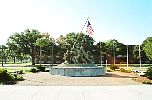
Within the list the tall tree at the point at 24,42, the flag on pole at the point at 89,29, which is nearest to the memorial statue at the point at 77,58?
the flag on pole at the point at 89,29

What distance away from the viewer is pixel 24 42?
92.1 m

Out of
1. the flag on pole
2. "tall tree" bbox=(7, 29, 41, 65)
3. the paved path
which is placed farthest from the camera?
"tall tree" bbox=(7, 29, 41, 65)

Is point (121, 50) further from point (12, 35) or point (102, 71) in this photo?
point (102, 71)

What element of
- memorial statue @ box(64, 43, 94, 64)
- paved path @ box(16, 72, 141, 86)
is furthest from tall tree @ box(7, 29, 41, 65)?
paved path @ box(16, 72, 141, 86)

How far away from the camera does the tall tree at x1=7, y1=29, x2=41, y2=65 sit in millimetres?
91875

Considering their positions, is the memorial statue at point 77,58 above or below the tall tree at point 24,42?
below

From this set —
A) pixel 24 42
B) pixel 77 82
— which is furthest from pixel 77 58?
pixel 24 42

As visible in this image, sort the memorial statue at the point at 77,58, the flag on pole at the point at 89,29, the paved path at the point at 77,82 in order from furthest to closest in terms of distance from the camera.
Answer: the memorial statue at the point at 77,58
the flag on pole at the point at 89,29
the paved path at the point at 77,82

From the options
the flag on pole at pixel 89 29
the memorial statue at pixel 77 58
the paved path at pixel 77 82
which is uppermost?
the flag on pole at pixel 89 29

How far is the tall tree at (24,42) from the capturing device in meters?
91.9

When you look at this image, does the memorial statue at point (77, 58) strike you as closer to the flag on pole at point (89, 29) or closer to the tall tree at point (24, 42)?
the flag on pole at point (89, 29)

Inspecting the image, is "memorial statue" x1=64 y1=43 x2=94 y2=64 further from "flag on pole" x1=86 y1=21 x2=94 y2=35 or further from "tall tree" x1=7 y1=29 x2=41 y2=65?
"tall tree" x1=7 y1=29 x2=41 y2=65
